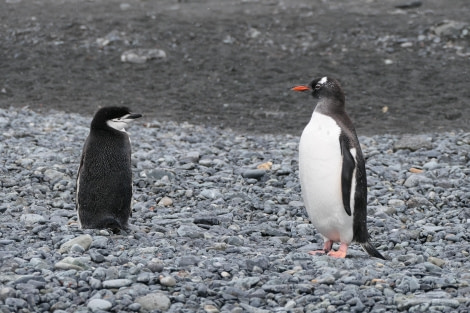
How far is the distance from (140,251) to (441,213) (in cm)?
281

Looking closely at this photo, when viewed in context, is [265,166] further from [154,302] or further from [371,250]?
[154,302]

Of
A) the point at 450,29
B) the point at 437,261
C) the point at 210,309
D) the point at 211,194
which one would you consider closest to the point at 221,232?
the point at 211,194

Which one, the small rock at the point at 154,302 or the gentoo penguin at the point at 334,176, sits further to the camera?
the gentoo penguin at the point at 334,176

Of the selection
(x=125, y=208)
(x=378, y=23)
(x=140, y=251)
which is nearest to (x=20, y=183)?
(x=125, y=208)

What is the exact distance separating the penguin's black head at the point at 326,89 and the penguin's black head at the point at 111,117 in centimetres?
115

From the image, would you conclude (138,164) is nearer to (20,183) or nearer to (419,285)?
(20,183)

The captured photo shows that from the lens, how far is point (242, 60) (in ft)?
42.1

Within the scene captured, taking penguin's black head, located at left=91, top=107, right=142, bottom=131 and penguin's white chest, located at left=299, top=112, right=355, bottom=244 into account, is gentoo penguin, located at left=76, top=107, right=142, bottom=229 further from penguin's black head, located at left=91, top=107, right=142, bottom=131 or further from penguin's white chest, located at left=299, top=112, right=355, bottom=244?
penguin's white chest, located at left=299, top=112, right=355, bottom=244

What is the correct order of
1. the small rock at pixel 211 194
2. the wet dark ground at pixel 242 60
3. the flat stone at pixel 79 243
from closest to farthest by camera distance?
the flat stone at pixel 79 243 → the small rock at pixel 211 194 → the wet dark ground at pixel 242 60

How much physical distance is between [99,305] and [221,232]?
1963 mm

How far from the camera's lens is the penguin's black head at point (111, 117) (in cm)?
558

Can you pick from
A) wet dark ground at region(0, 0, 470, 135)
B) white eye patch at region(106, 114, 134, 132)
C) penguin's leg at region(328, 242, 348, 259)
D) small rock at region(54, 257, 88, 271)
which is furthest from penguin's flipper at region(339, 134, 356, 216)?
wet dark ground at region(0, 0, 470, 135)

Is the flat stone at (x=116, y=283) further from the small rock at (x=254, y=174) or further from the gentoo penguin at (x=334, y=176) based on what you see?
the small rock at (x=254, y=174)

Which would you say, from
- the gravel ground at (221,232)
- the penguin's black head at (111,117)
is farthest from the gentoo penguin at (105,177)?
the gravel ground at (221,232)
